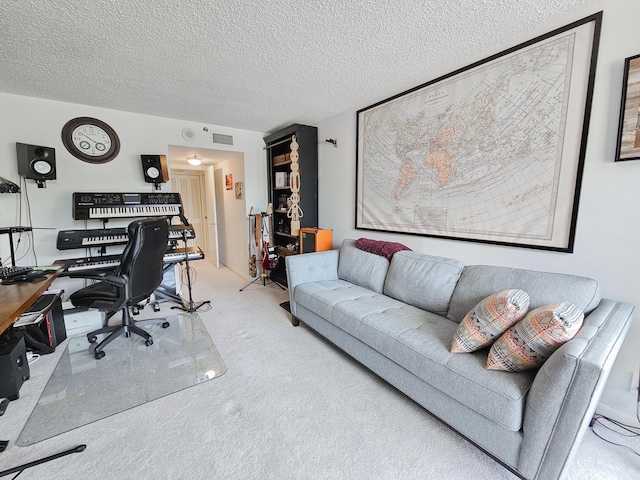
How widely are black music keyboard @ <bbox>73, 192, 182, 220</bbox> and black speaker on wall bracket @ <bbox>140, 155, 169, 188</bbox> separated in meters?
0.21

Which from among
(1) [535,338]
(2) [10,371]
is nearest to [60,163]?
(2) [10,371]

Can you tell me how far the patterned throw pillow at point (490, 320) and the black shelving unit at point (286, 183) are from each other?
100 inches

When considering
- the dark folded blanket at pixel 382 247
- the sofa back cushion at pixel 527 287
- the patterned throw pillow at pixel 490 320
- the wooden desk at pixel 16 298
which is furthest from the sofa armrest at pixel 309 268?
the wooden desk at pixel 16 298

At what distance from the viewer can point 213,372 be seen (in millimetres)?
2016

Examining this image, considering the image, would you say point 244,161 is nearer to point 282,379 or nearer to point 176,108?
point 176,108

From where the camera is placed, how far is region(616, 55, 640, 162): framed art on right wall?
4.53ft

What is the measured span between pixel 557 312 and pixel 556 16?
174cm

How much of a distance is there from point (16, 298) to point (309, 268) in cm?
200

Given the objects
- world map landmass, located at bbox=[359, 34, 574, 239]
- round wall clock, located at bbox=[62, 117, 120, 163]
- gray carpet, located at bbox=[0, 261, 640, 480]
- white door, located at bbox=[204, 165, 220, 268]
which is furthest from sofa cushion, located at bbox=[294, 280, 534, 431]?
white door, located at bbox=[204, 165, 220, 268]

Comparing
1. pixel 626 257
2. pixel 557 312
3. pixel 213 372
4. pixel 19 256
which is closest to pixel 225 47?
pixel 213 372

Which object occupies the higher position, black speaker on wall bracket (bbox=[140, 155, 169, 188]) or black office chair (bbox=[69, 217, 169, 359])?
black speaker on wall bracket (bbox=[140, 155, 169, 188])

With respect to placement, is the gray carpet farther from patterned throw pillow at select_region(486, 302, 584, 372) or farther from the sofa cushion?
patterned throw pillow at select_region(486, 302, 584, 372)

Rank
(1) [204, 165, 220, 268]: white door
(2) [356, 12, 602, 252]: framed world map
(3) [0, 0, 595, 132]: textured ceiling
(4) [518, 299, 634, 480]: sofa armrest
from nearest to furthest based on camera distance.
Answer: (4) [518, 299, 634, 480]: sofa armrest
(3) [0, 0, 595, 132]: textured ceiling
(2) [356, 12, 602, 252]: framed world map
(1) [204, 165, 220, 268]: white door

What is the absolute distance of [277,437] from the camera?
57.1 inches
